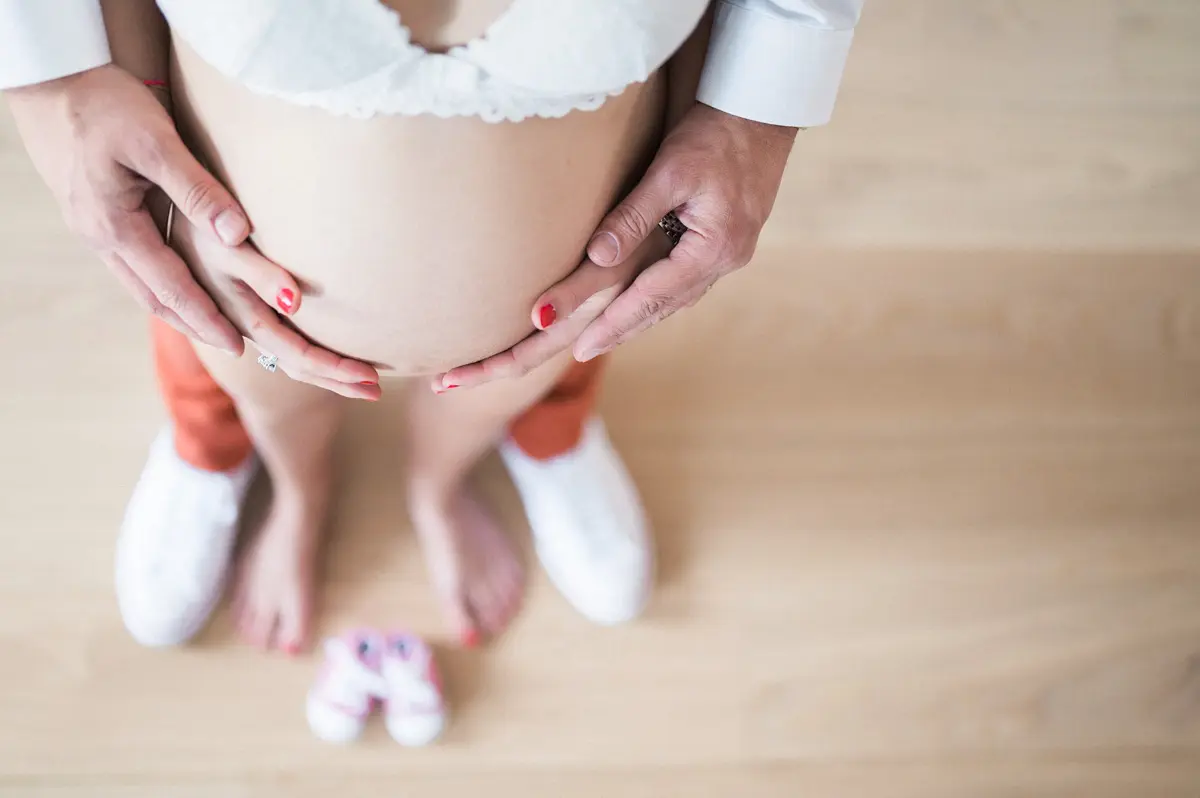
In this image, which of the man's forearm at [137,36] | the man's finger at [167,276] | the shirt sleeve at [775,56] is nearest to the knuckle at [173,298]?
the man's finger at [167,276]

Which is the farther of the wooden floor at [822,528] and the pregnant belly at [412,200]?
the wooden floor at [822,528]

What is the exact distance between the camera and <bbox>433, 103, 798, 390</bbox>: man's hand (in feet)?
1.89

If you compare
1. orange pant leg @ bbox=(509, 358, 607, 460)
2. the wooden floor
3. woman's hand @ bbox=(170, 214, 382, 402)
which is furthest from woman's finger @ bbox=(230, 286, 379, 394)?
the wooden floor

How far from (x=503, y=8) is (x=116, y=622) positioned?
2.29 feet

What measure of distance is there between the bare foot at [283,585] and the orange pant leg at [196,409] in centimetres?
6

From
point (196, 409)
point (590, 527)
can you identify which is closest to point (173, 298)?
point (196, 409)

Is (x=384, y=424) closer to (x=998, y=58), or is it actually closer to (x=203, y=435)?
(x=203, y=435)

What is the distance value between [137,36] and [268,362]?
0.21 metres

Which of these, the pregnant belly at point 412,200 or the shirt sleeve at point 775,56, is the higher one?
the shirt sleeve at point 775,56

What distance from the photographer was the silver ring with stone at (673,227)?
0.62m

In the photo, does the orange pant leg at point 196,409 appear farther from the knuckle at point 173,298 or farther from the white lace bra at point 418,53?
the white lace bra at point 418,53

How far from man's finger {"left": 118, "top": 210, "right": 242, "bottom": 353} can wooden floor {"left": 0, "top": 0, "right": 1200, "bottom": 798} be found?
0.41 m

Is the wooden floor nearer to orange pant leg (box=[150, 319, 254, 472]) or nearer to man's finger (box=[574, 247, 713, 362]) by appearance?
orange pant leg (box=[150, 319, 254, 472])

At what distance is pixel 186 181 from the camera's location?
51 cm
